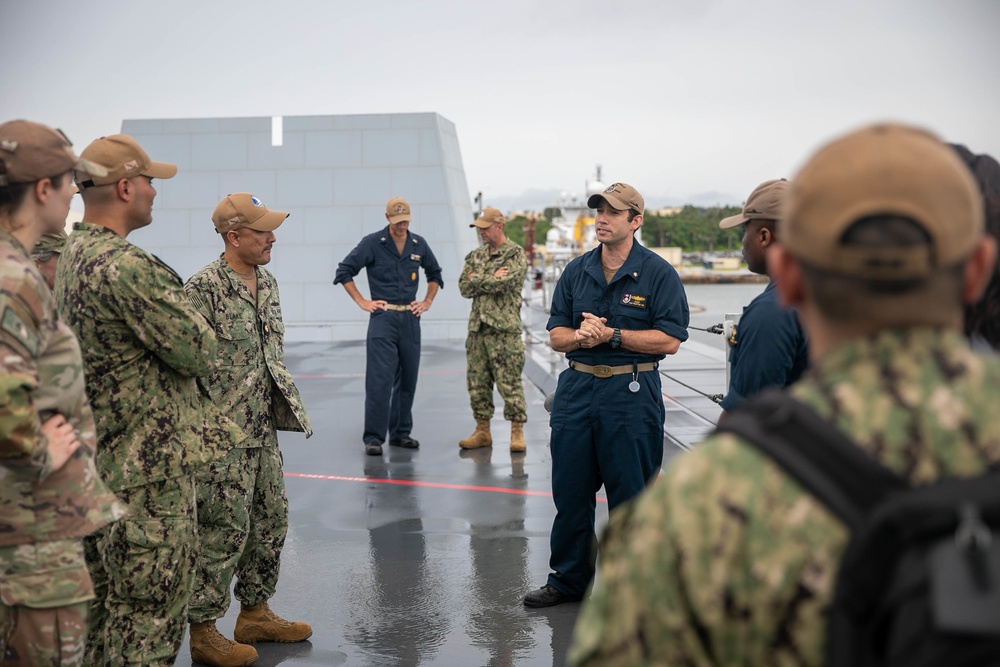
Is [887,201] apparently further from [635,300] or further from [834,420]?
[635,300]

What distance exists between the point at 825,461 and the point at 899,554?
0.41 feet

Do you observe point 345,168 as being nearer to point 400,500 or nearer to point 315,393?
point 315,393

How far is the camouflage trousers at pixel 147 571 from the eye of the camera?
321 centimetres

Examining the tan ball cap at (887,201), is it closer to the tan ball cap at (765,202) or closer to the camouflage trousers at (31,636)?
the camouflage trousers at (31,636)

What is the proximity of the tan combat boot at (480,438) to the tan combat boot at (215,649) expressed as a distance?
4303mm

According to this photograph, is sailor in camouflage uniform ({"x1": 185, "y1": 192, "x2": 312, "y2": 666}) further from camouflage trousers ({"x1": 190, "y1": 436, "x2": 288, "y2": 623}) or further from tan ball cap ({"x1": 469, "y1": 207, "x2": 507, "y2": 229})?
tan ball cap ({"x1": 469, "y1": 207, "x2": 507, "y2": 229})

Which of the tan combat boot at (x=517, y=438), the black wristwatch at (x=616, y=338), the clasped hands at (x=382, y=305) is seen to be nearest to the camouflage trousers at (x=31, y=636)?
the black wristwatch at (x=616, y=338)

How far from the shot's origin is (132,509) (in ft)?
10.5

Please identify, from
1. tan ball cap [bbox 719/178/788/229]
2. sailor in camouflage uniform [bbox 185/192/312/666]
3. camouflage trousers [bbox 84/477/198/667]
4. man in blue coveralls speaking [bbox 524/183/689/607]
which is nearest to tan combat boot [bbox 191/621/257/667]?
sailor in camouflage uniform [bbox 185/192/312/666]

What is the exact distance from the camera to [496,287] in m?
8.18

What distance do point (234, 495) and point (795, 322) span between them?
2354 millimetres

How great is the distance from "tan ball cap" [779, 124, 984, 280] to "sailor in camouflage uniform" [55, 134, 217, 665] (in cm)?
252

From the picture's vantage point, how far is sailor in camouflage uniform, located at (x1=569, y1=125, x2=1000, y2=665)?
1120mm

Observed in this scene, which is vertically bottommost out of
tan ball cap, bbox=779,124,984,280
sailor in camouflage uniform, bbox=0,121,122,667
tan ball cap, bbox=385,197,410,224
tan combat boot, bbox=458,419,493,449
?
tan combat boot, bbox=458,419,493,449
